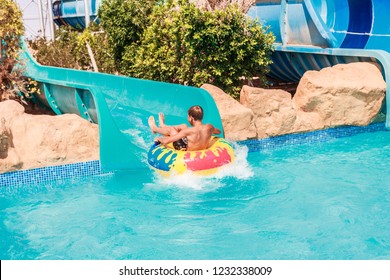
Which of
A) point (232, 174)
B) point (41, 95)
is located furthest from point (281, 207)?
point (41, 95)

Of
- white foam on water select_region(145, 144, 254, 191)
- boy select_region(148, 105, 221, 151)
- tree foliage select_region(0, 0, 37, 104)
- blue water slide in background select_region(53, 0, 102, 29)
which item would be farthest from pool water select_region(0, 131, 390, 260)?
blue water slide in background select_region(53, 0, 102, 29)

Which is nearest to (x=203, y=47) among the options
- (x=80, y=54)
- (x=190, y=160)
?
(x=190, y=160)

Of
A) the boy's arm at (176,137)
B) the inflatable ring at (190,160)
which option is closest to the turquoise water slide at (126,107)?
the inflatable ring at (190,160)

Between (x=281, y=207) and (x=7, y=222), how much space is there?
276cm

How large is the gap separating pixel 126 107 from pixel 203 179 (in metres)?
1.73

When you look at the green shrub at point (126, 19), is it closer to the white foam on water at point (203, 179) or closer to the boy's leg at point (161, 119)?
the boy's leg at point (161, 119)

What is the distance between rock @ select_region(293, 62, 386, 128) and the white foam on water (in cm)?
181

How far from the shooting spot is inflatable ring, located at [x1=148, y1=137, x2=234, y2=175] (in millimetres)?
6125

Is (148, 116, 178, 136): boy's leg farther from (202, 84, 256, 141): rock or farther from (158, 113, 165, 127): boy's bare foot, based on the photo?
(202, 84, 256, 141): rock

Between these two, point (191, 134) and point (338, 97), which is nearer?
point (191, 134)

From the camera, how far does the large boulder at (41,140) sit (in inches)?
258

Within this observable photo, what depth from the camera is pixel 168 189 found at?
243 inches

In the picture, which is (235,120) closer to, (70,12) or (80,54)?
(80,54)

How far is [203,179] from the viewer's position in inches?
246
